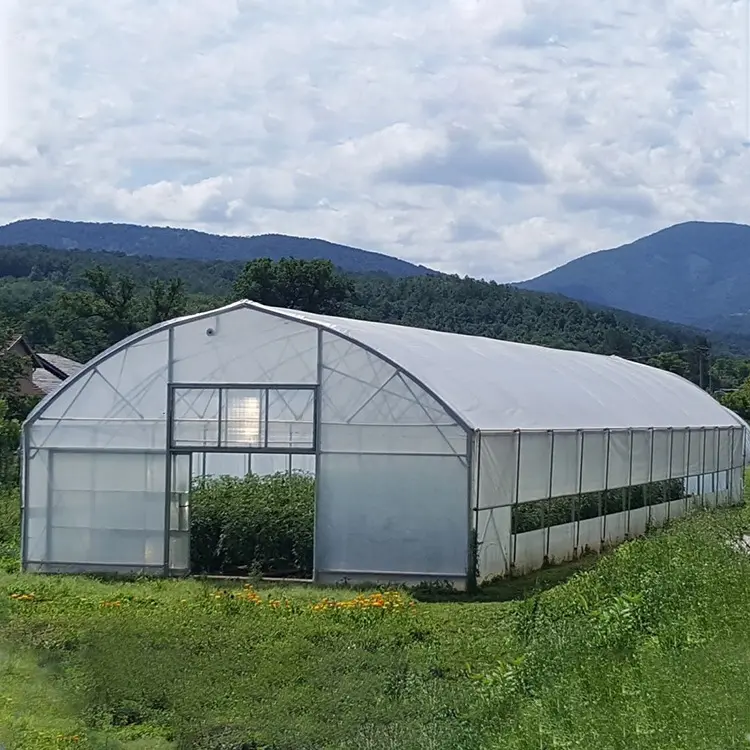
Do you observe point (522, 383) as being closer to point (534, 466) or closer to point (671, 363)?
point (534, 466)

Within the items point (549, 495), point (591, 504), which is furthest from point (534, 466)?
point (591, 504)

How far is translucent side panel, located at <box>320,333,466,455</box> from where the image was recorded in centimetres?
1819

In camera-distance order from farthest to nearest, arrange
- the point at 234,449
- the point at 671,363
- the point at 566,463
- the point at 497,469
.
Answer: the point at 671,363 → the point at 566,463 → the point at 234,449 → the point at 497,469

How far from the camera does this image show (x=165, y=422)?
19500mm

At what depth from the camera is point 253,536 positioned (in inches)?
774

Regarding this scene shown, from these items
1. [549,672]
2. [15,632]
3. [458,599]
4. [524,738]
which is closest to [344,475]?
[458,599]

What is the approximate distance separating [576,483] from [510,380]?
2.01 meters

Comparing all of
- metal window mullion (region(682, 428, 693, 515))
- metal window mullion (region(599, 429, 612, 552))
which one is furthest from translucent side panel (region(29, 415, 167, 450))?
metal window mullion (region(682, 428, 693, 515))

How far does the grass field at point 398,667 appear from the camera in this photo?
8.80 meters

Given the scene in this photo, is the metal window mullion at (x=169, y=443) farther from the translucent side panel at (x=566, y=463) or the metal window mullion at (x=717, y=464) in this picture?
the metal window mullion at (x=717, y=464)

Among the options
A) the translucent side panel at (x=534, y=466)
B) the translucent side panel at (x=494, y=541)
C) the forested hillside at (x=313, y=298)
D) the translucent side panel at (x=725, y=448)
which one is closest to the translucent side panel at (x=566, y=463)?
the translucent side panel at (x=534, y=466)

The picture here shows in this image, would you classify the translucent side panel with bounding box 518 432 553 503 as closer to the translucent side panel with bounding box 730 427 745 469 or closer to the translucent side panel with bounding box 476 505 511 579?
the translucent side panel with bounding box 476 505 511 579

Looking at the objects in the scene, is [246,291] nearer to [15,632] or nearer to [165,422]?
[165,422]

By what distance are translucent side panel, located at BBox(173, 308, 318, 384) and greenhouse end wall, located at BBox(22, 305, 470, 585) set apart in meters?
0.01
